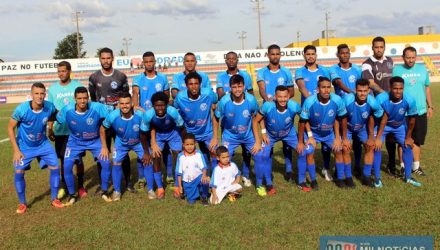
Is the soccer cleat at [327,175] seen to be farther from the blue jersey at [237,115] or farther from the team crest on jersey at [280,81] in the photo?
the team crest on jersey at [280,81]

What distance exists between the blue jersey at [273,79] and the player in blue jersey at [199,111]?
1023mm

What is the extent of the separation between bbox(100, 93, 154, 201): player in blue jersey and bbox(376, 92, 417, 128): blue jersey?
11.2 feet

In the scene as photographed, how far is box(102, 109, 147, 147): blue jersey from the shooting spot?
5.52m

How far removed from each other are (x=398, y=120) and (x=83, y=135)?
4524mm

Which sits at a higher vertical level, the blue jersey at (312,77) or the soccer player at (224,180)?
the blue jersey at (312,77)

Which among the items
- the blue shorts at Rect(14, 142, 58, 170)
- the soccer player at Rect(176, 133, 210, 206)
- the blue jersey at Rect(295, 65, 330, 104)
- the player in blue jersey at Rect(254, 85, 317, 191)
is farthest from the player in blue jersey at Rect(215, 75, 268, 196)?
the blue shorts at Rect(14, 142, 58, 170)

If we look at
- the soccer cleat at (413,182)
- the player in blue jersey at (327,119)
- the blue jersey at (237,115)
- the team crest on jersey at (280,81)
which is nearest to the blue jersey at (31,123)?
the blue jersey at (237,115)

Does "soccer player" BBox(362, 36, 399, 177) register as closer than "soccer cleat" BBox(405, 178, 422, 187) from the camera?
No

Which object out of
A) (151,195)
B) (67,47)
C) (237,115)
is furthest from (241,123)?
(67,47)

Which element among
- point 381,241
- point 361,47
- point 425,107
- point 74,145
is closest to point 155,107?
point 74,145

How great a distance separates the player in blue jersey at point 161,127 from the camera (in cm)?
539

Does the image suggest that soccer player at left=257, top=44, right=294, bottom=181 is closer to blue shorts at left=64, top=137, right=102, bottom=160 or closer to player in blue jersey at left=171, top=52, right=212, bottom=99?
player in blue jersey at left=171, top=52, right=212, bottom=99

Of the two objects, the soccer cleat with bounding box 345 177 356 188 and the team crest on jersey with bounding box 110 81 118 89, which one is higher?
the team crest on jersey with bounding box 110 81 118 89

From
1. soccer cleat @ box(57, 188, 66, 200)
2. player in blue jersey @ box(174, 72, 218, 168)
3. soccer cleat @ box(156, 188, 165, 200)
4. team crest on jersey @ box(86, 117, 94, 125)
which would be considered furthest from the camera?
soccer cleat @ box(57, 188, 66, 200)
